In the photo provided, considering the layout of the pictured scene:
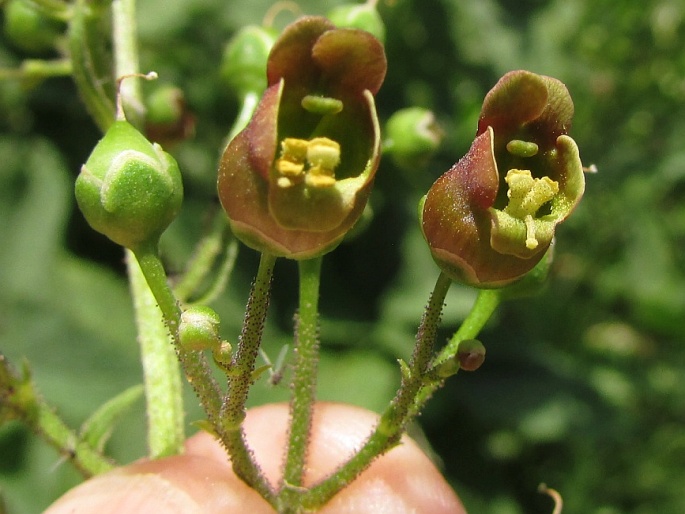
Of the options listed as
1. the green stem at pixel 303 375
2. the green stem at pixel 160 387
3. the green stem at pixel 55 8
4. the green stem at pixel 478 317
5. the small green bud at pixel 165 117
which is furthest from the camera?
the small green bud at pixel 165 117

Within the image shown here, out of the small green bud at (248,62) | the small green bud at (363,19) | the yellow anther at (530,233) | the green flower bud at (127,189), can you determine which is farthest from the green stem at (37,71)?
the yellow anther at (530,233)

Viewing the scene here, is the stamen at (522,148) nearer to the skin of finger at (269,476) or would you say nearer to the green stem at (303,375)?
the green stem at (303,375)

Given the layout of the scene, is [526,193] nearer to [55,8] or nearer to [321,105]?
[321,105]

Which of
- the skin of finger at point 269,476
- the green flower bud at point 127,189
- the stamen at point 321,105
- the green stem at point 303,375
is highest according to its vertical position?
the stamen at point 321,105

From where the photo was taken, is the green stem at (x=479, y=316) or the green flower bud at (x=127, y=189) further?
the green stem at (x=479, y=316)

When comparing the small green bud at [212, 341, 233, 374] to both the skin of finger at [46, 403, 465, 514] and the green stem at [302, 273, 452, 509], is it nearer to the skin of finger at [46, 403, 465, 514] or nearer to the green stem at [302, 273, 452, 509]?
the green stem at [302, 273, 452, 509]

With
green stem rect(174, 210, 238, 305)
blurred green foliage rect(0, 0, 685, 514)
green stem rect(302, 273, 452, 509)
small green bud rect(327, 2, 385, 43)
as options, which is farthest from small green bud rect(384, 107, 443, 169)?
blurred green foliage rect(0, 0, 685, 514)
